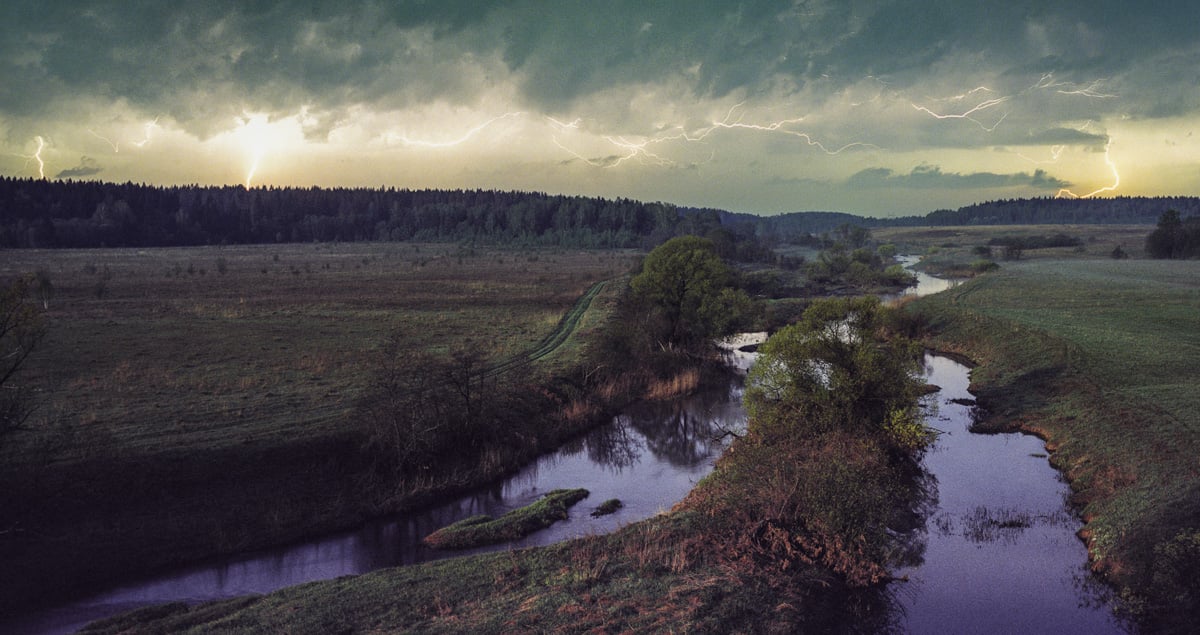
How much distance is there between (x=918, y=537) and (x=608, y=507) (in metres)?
12.2

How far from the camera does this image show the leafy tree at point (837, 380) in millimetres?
32656

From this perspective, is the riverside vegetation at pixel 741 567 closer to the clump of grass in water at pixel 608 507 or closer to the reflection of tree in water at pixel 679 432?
the clump of grass in water at pixel 608 507

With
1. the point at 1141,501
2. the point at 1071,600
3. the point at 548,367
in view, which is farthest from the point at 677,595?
the point at 548,367

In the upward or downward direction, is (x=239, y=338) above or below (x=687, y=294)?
below

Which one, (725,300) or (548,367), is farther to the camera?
(725,300)

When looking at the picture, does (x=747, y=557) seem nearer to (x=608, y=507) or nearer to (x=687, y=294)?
(x=608, y=507)

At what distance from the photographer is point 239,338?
171 feet

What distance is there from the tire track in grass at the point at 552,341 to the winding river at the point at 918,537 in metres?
8.65

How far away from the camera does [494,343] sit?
5409 cm

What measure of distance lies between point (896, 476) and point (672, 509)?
1105 cm

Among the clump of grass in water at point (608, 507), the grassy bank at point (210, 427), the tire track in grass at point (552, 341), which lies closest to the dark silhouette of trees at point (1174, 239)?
the tire track in grass at point (552, 341)

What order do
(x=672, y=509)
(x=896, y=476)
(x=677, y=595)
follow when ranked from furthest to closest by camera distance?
1. (x=896, y=476)
2. (x=672, y=509)
3. (x=677, y=595)

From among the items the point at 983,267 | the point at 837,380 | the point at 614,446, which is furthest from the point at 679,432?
the point at 983,267

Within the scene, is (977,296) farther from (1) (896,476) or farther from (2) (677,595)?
(2) (677,595)
